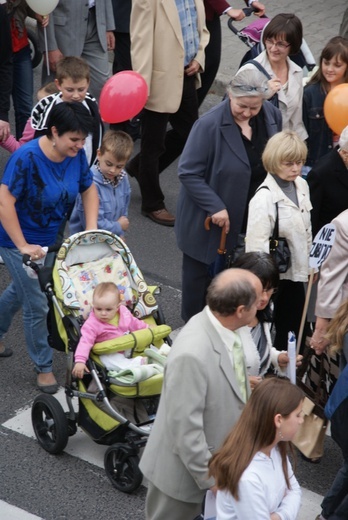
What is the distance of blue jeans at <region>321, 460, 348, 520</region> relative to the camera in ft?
16.6

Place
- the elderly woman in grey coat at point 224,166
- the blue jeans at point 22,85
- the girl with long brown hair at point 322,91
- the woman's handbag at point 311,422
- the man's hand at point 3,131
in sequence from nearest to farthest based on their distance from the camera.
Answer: the woman's handbag at point 311,422 < the elderly woman in grey coat at point 224,166 < the girl with long brown hair at point 322,91 < the man's hand at point 3,131 < the blue jeans at point 22,85

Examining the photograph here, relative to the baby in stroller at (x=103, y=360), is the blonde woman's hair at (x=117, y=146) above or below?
above

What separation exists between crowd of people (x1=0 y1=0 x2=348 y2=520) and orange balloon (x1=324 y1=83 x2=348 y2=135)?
30 centimetres

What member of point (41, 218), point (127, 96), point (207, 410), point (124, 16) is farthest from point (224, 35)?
point (207, 410)

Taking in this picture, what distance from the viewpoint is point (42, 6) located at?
827cm

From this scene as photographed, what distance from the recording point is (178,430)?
4121 millimetres

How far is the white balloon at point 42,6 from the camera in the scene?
822 centimetres

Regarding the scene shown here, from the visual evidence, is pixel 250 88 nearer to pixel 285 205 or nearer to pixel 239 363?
pixel 285 205

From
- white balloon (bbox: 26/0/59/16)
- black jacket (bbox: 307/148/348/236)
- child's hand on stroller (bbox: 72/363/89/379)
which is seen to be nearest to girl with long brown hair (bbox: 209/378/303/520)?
child's hand on stroller (bbox: 72/363/89/379)

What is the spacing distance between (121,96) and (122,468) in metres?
3.01

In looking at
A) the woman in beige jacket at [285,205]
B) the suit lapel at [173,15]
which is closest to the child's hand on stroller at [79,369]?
the woman in beige jacket at [285,205]

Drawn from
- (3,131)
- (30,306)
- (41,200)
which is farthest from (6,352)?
(3,131)

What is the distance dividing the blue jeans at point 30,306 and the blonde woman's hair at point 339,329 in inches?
73.9

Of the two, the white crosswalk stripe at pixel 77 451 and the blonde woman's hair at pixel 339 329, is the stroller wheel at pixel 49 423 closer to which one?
the white crosswalk stripe at pixel 77 451
